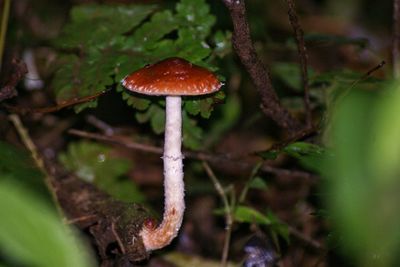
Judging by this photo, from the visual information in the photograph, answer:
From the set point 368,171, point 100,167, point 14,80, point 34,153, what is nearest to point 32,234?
point 368,171

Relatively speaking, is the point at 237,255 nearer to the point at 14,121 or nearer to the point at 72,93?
the point at 72,93

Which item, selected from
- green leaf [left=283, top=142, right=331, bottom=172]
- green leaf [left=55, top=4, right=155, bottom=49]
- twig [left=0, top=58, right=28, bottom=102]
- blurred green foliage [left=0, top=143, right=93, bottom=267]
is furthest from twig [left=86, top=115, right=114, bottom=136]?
blurred green foliage [left=0, top=143, right=93, bottom=267]

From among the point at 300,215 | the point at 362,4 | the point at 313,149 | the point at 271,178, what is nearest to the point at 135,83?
the point at 313,149

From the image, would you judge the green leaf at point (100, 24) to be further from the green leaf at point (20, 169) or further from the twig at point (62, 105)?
the green leaf at point (20, 169)

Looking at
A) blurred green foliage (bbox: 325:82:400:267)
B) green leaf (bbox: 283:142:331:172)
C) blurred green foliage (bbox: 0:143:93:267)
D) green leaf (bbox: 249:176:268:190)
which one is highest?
blurred green foliage (bbox: 325:82:400:267)

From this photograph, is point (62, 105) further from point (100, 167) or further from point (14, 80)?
point (100, 167)

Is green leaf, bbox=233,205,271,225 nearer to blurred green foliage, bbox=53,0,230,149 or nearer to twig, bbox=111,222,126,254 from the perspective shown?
blurred green foliage, bbox=53,0,230,149
